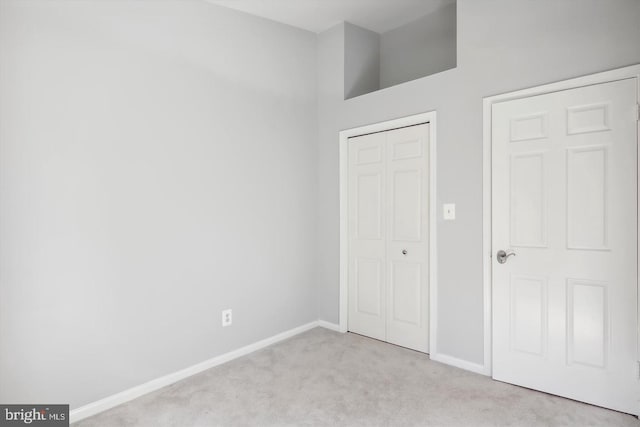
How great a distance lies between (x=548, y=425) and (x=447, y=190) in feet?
5.42

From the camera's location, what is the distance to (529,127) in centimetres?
253

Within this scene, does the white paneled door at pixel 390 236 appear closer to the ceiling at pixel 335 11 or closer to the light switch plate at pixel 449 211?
the light switch plate at pixel 449 211

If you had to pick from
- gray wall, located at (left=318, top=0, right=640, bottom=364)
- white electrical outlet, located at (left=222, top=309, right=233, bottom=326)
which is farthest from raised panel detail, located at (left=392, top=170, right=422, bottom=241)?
white electrical outlet, located at (left=222, top=309, right=233, bottom=326)

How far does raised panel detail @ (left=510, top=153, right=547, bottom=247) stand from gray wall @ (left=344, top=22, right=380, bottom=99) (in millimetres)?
1808

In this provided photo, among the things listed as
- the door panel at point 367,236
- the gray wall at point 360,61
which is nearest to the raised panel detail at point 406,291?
the door panel at point 367,236

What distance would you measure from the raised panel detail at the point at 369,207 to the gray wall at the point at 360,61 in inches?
35.1

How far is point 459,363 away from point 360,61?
9.77 feet

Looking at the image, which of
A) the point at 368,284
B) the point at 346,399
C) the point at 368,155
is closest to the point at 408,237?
the point at 368,284

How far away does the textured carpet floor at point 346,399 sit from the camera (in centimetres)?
219

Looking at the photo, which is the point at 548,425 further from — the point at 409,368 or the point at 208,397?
the point at 208,397

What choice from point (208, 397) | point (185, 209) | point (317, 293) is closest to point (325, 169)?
point (317, 293)

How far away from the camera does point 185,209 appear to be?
281 centimetres

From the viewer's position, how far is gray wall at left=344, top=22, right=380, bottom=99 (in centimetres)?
370

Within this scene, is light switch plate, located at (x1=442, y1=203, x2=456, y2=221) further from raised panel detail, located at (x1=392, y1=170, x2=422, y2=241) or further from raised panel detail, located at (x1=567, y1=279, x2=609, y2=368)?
raised panel detail, located at (x1=567, y1=279, x2=609, y2=368)
